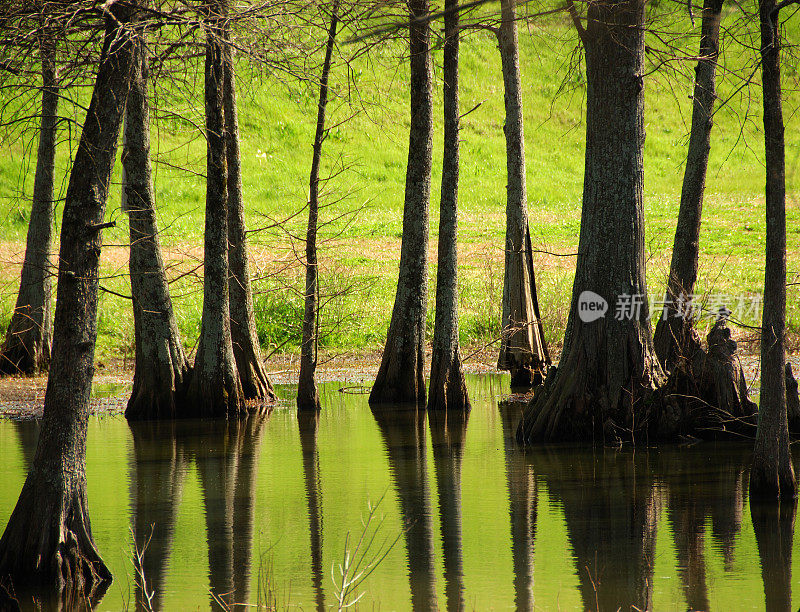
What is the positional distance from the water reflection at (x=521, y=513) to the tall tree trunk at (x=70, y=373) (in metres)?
2.83

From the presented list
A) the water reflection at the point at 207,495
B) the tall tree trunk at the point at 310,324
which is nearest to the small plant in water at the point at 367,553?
the water reflection at the point at 207,495

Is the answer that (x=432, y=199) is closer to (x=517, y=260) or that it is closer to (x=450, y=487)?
(x=517, y=260)

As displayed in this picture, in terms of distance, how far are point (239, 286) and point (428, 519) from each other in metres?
7.89

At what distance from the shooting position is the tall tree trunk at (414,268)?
14.2 metres

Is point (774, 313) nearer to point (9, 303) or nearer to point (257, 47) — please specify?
point (257, 47)

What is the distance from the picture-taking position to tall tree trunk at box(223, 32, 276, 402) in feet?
48.0

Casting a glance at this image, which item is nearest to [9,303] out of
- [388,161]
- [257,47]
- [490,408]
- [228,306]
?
[228,306]

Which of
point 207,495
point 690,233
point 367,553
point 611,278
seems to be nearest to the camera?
point 367,553

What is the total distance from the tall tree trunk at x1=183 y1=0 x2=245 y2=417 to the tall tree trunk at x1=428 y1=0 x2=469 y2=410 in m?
2.99

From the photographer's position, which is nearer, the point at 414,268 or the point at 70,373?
the point at 70,373

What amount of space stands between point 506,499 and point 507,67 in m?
9.02

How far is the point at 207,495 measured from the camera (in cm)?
940

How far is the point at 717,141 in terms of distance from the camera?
48344 millimetres

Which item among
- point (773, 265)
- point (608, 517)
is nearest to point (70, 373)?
point (608, 517)
